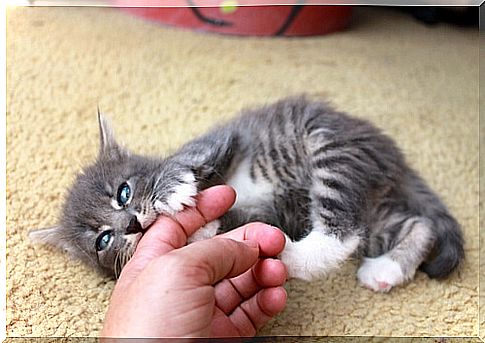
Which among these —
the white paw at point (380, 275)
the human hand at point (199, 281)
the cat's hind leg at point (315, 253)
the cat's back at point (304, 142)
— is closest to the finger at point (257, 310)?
the human hand at point (199, 281)

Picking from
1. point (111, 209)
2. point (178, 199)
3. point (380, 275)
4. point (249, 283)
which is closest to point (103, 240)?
point (111, 209)

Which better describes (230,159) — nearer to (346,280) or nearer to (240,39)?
(346,280)

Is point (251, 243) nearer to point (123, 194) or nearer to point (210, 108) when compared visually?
point (123, 194)

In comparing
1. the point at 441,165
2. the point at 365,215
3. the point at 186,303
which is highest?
the point at 186,303

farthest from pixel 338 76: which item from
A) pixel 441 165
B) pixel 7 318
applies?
pixel 7 318

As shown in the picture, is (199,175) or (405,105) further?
(405,105)

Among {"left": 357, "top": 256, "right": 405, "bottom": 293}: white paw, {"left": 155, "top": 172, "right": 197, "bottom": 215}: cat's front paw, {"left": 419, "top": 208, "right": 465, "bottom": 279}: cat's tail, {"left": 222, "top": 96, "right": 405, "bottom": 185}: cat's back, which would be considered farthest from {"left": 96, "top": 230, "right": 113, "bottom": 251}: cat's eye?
{"left": 419, "top": 208, "right": 465, "bottom": 279}: cat's tail

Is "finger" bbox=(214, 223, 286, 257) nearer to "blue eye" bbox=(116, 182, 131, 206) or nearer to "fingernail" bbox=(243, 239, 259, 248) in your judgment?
"fingernail" bbox=(243, 239, 259, 248)

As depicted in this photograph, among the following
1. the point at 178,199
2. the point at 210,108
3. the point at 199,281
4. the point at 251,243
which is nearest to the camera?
the point at 199,281
